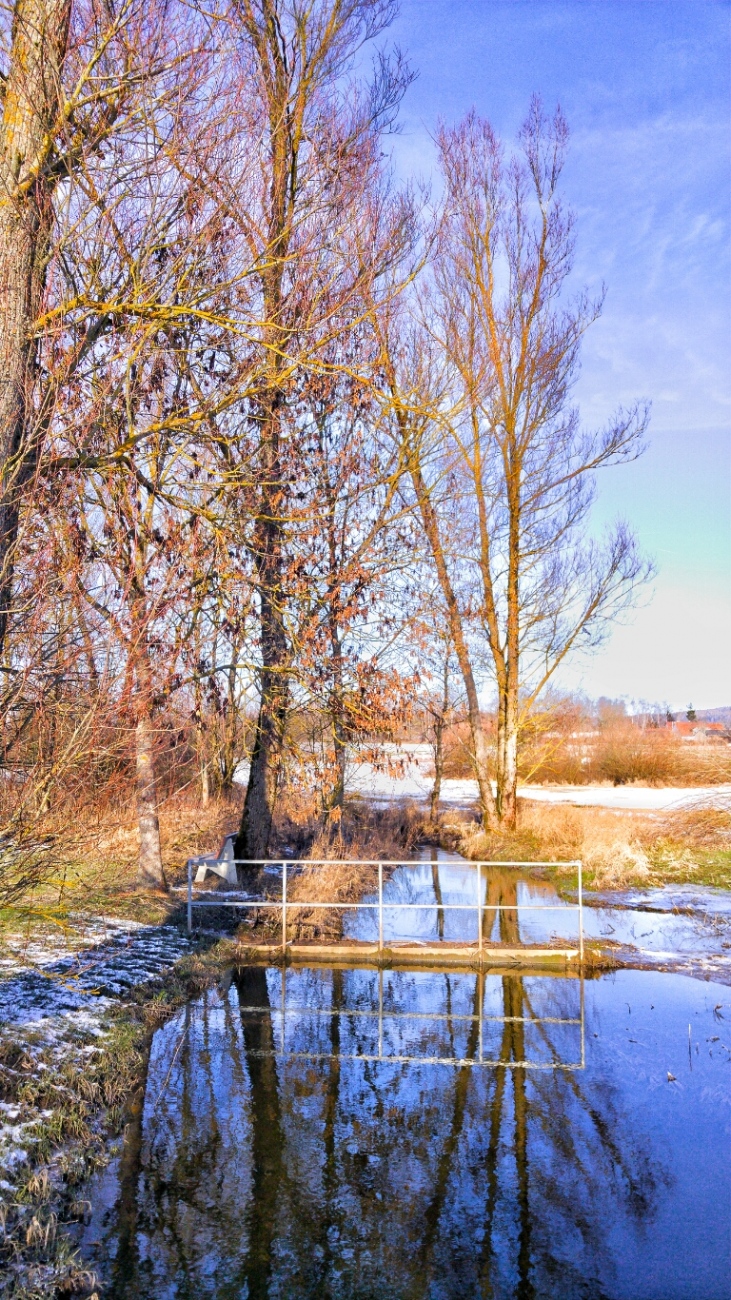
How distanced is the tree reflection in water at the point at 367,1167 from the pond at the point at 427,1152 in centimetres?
2

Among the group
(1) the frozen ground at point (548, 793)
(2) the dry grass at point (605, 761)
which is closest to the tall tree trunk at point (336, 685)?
(1) the frozen ground at point (548, 793)

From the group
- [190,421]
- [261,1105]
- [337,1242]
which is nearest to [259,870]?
[261,1105]

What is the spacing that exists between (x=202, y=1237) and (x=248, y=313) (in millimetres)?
6896

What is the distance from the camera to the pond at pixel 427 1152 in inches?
192

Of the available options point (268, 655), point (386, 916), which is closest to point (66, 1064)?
point (268, 655)

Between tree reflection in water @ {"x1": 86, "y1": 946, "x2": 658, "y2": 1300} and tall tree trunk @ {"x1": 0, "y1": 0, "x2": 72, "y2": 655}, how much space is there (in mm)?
3758

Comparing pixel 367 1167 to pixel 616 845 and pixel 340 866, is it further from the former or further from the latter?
pixel 616 845

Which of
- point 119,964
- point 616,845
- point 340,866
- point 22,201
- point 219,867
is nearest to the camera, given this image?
point 22,201

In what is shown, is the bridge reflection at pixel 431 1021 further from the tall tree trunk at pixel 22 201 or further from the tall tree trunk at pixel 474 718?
the tall tree trunk at pixel 474 718

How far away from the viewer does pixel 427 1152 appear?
625 cm

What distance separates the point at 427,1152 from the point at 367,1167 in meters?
0.45

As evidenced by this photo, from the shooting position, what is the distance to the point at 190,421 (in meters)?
7.61

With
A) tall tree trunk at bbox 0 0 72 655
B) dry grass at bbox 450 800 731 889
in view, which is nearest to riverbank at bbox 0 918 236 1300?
tall tree trunk at bbox 0 0 72 655

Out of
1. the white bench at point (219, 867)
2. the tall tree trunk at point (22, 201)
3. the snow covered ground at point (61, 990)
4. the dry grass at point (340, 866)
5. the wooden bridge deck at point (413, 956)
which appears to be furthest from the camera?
the white bench at point (219, 867)
